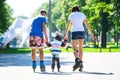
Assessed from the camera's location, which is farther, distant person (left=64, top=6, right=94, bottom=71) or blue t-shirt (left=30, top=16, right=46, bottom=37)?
blue t-shirt (left=30, top=16, right=46, bottom=37)

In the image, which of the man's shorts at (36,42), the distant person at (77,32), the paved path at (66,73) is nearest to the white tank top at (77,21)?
the distant person at (77,32)

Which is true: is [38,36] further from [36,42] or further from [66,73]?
[66,73]

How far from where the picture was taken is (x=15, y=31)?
59500 mm

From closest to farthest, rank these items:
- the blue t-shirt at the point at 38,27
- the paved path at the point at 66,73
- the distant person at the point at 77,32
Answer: the paved path at the point at 66,73
the distant person at the point at 77,32
the blue t-shirt at the point at 38,27

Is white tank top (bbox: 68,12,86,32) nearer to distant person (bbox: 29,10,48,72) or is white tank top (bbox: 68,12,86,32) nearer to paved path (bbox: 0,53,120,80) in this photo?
distant person (bbox: 29,10,48,72)

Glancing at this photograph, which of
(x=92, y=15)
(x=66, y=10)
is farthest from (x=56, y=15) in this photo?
(x=92, y=15)

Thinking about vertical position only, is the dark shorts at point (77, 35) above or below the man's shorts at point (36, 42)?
above

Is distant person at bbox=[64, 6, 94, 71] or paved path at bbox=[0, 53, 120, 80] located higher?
distant person at bbox=[64, 6, 94, 71]

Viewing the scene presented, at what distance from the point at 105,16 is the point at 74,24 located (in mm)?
53218

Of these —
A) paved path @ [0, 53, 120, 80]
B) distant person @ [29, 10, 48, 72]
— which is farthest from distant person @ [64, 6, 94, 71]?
distant person @ [29, 10, 48, 72]

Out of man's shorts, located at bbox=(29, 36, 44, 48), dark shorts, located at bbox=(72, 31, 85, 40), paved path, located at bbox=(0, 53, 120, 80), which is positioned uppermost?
dark shorts, located at bbox=(72, 31, 85, 40)

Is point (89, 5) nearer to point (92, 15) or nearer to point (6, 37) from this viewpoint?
point (92, 15)

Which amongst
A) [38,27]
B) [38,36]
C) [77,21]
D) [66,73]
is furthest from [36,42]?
[66,73]

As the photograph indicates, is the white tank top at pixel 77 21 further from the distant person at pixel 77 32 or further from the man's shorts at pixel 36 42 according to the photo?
the man's shorts at pixel 36 42
